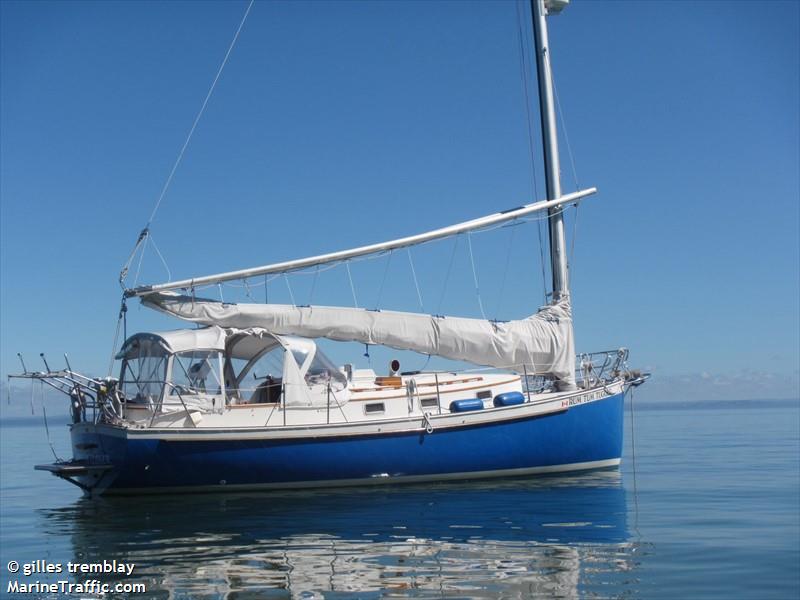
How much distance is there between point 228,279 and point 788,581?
13682 millimetres

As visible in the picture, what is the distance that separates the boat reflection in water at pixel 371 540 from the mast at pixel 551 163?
19.6ft

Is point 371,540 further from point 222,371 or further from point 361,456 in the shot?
point 222,371

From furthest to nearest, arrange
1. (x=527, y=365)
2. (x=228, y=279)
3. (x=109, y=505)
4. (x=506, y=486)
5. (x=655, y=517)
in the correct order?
(x=527, y=365) → (x=228, y=279) → (x=506, y=486) → (x=109, y=505) → (x=655, y=517)

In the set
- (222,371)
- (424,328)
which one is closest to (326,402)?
(222,371)

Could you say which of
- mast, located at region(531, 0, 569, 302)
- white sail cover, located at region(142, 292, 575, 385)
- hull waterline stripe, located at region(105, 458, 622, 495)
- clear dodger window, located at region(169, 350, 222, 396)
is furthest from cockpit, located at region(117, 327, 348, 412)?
mast, located at region(531, 0, 569, 302)

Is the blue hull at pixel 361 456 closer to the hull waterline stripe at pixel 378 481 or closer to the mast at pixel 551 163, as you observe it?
the hull waterline stripe at pixel 378 481

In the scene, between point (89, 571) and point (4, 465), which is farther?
point (4, 465)

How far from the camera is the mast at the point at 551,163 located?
2138 cm

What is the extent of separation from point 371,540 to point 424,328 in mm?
8346

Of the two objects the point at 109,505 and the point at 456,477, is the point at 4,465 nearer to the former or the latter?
the point at 109,505

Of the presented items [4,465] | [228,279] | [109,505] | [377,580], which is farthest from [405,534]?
[4,465]

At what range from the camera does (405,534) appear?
12383 millimetres

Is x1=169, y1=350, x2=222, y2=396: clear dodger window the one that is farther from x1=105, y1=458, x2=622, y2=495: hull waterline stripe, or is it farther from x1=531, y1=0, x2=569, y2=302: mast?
x1=531, y1=0, x2=569, y2=302: mast

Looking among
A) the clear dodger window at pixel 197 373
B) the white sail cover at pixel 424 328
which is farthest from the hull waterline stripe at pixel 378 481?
the white sail cover at pixel 424 328
